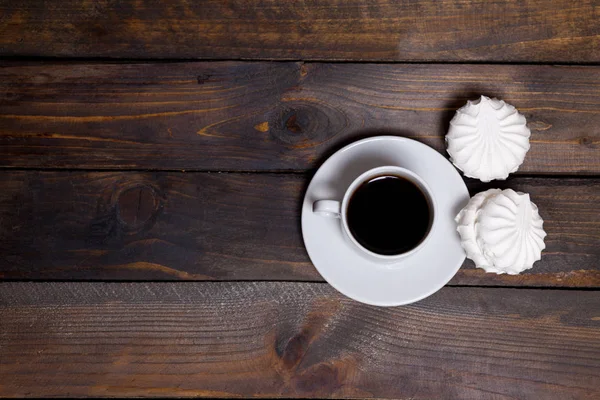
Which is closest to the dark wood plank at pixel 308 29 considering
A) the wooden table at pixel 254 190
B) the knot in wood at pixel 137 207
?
the wooden table at pixel 254 190

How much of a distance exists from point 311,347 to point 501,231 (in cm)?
32

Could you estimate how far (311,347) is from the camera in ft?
2.61

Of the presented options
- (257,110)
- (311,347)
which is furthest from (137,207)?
(311,347)

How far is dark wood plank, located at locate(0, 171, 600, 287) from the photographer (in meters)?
0.80

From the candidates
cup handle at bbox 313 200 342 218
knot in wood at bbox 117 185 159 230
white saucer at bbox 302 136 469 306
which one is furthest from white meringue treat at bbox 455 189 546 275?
knot in wood at bbox 117 185 159 230

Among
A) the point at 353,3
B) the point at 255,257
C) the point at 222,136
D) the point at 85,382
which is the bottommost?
the point at 85,382

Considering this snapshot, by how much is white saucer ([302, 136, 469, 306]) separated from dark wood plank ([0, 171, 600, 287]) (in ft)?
0.16

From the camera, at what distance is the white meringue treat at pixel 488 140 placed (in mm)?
747

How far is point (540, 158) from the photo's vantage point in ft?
2.63

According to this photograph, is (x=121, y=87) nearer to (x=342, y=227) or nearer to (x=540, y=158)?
(x=342, y=227)

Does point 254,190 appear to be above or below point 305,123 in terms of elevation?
below

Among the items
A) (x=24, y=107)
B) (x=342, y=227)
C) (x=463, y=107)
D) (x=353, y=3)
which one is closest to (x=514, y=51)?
(x=463, y=107)

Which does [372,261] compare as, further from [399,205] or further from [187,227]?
[187,227]

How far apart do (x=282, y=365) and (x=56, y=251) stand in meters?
0.38
